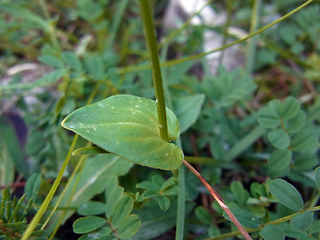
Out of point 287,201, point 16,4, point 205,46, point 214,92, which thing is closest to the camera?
point 287,201

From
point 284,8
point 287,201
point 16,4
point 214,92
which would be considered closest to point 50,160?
point 214,92

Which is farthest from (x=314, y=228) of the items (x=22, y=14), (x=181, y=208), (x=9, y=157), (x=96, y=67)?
(x=22, y=14)

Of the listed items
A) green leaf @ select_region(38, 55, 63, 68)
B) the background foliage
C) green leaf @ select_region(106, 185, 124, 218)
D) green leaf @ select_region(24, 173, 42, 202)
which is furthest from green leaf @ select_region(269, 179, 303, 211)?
green leaf @ select_region(38, 55, 63, 68)

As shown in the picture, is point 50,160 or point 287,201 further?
point 50,160

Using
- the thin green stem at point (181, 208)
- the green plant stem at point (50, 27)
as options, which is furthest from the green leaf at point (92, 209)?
the green plant stem at point (50, 27)

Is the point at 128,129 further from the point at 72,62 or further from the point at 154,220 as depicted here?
the point at 72,62

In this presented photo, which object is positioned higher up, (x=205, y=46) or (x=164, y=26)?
(x=164, y=26)

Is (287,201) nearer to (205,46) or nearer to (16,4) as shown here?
(205,46)

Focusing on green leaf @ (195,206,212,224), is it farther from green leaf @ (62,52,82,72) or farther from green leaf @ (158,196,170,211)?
green leaf @ (62,52,82,72)
